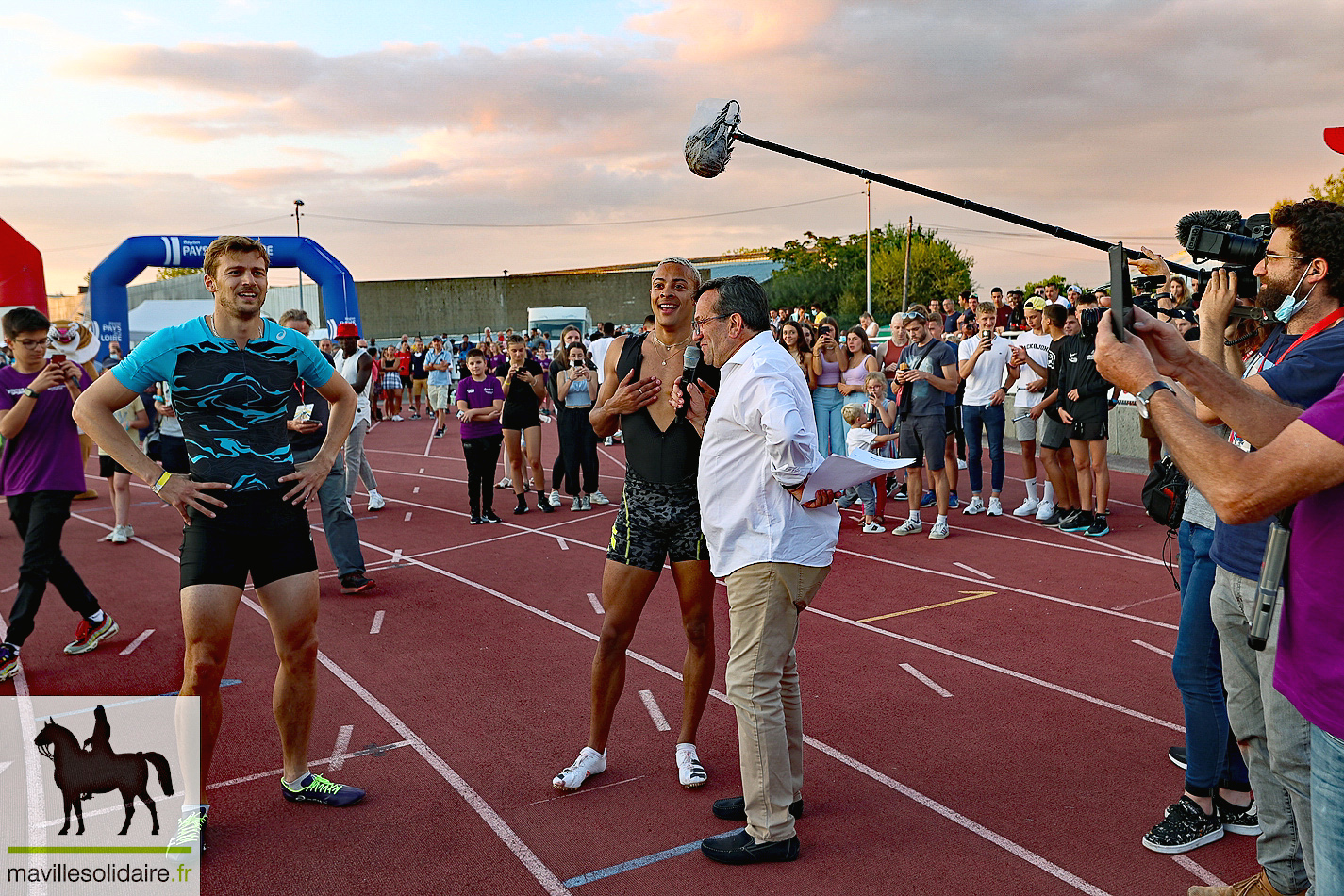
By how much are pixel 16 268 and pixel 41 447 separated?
54.4ft

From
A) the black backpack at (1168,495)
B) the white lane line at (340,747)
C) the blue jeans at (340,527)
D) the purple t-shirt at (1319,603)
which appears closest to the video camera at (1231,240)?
the purple t-shirt at (1319,603)

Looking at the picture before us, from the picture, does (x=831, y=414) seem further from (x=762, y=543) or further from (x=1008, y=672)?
(x=762, y=543)

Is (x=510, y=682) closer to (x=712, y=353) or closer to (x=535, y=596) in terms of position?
(x=535, y=596)

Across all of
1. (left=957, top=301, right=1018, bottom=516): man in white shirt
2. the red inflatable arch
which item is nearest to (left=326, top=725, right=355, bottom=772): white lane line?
(left=957, top=301, right=1018, bottom=516): man in white shirt

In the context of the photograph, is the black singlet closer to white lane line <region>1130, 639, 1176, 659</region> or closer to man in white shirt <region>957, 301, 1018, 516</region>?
white lane line <region>1130, 639, 1176, 659</region>

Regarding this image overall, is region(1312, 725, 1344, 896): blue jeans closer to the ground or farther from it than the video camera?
closer to the ground

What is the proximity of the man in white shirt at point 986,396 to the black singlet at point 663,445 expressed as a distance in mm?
6756

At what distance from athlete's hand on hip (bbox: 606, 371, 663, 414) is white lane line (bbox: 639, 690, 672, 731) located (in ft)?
5.46

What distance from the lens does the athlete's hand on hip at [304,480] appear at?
3.79m

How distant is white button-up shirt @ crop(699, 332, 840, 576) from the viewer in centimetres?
336

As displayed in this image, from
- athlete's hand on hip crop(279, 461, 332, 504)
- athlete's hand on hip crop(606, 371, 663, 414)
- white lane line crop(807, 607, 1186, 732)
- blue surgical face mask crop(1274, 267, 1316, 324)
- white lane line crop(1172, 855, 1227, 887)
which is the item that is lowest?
white lane line crop(807, 607, 1186, 732)

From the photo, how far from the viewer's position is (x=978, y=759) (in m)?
4.35

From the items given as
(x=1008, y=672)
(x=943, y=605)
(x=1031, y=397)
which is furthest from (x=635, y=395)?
(x=1031, y=397)

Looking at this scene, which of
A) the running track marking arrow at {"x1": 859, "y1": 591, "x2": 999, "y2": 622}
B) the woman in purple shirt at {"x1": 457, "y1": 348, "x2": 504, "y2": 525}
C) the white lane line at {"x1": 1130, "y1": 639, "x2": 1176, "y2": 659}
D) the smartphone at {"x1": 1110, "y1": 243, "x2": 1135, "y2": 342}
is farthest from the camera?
the woman in purple shirt at {"x1": 457, "y1": 348, "x2": 504, "y2": 525}
